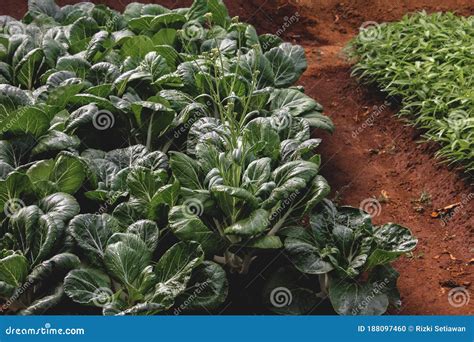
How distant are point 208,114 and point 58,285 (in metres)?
1.82

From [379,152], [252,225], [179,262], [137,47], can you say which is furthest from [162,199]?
[379,152]

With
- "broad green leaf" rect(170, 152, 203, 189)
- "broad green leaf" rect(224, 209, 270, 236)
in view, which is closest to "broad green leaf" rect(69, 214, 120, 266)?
"broad green leaf" rect(170, 152, 203, 189)

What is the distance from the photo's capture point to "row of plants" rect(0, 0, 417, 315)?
389 centimetres

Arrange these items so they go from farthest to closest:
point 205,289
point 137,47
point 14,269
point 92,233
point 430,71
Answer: point 430,71 → point 137,47 → point 92,233 → point 205,289 → point 14,269

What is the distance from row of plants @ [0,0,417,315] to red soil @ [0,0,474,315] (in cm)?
53

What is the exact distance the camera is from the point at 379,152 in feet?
20.0

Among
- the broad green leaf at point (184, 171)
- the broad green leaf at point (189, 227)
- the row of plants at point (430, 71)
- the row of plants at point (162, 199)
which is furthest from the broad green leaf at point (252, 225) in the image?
the row of plants at point (430, 71)

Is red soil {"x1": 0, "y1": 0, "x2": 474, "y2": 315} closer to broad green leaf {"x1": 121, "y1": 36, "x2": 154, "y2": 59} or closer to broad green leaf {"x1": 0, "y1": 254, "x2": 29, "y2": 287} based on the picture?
broad green leaf {"x1": 121, "y1": 36, "x2": 154, "y2": 59}

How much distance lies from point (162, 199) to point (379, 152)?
248cm

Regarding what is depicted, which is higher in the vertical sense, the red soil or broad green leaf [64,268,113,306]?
broad green leaf [64,268,113,306]

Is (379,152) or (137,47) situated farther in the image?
(379,152)

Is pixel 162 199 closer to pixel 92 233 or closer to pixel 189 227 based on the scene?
pixel 189 227

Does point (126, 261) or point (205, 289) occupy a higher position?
point (126, 261)

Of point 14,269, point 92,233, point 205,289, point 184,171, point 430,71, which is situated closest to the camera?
point 14,269
